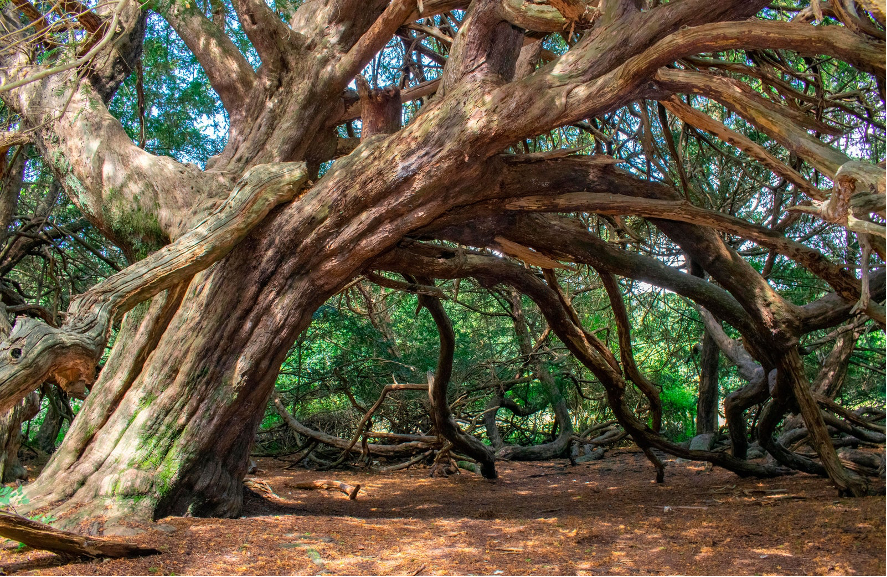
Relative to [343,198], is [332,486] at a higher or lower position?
lower

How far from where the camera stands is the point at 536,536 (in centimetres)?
358

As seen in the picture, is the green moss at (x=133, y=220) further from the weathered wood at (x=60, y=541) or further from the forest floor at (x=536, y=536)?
the weathered wood at (x=60, y=541)

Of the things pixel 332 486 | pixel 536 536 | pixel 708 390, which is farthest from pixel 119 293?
pixel 708 390

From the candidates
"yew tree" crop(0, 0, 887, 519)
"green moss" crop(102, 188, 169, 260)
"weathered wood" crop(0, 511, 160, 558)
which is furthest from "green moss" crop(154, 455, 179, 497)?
"green moss" crop(102, 188, 169, 260)

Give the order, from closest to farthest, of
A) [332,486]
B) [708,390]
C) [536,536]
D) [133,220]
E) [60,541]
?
1. [60,541]
2. [536,536]
3. [133,220]
4. [332,486]
5. [708,390]

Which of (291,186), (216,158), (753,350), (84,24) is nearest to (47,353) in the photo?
(291,186)

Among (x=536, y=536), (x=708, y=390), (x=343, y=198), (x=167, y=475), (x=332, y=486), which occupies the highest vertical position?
(x=343, y=198)

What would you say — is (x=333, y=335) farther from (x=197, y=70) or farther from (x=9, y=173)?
(x=9, y=173)

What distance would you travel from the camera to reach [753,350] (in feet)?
15.6

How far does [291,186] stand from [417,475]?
4.51 metres

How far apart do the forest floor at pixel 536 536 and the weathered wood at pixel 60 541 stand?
51 mm

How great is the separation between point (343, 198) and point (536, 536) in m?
2.31

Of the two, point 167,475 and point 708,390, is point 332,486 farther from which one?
point 708,390

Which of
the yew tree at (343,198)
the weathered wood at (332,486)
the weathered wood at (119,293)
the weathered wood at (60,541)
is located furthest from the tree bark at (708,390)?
the weathered wood at (60,541)
